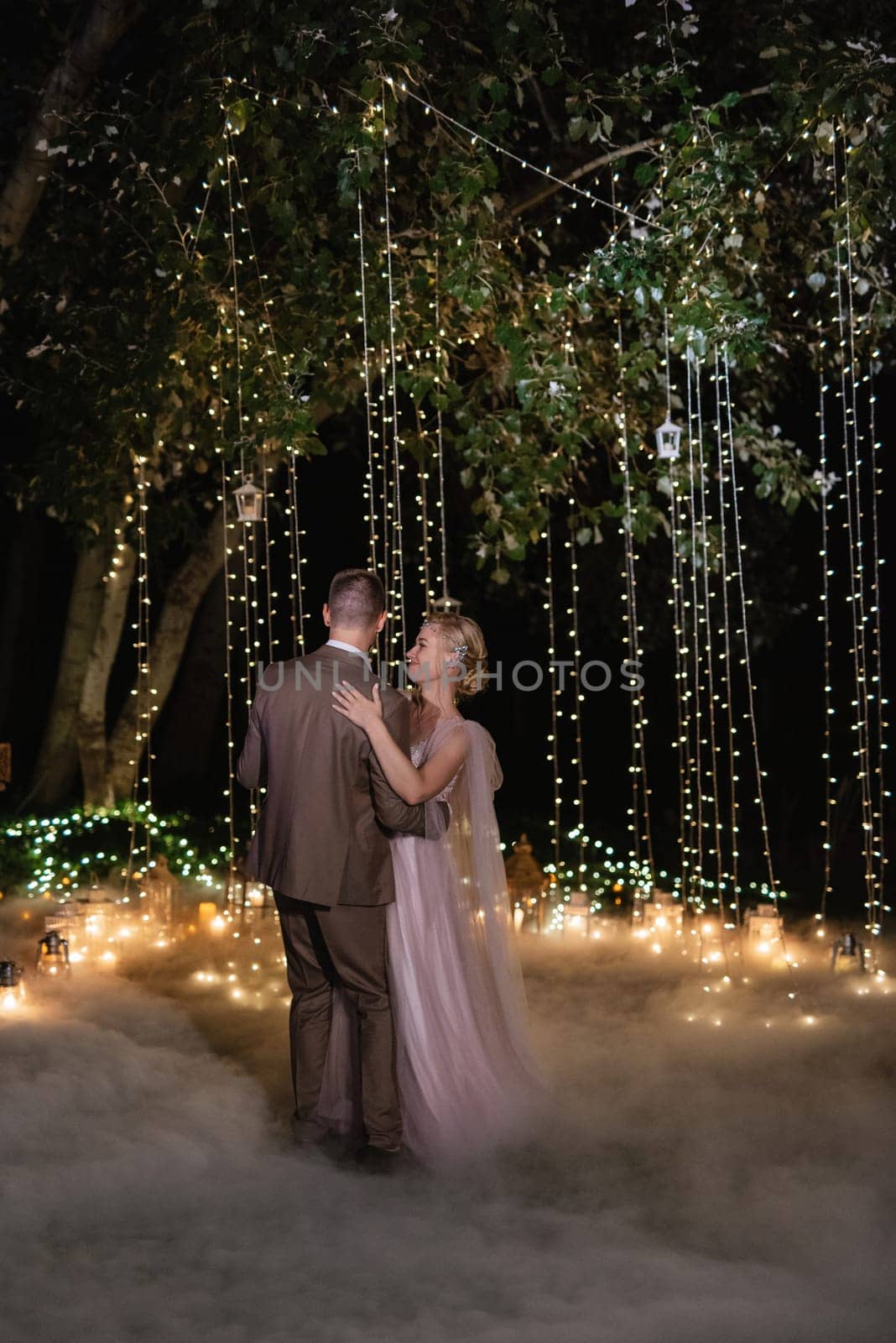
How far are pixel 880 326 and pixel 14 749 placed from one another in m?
9.08

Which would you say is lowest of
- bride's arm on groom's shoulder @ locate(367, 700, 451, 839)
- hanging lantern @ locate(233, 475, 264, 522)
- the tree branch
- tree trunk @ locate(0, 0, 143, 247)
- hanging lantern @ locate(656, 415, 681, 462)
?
bride's arm on groom's shoulder @ locate(367, 700, 451, 839)

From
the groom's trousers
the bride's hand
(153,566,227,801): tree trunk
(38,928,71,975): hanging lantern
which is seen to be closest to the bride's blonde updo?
the bride's hand

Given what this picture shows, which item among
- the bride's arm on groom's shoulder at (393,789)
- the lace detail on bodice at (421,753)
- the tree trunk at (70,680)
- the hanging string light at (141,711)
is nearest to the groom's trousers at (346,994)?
the bride's arm on groom's shoulder at (393,789)

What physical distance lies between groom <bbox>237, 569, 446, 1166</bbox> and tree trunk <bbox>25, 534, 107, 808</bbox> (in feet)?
15.6

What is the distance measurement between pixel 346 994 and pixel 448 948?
0.91ft

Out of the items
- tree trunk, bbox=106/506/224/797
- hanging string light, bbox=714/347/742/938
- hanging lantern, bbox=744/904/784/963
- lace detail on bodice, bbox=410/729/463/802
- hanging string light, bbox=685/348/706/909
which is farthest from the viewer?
tree trunk, bbox=106/506/224/797

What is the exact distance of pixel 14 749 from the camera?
40.3ft

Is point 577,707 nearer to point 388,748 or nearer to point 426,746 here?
point 426,746

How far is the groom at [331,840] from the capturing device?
3.25 m

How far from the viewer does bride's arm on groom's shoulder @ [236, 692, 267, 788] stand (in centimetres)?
334

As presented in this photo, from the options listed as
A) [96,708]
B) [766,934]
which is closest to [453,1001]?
[766,934]

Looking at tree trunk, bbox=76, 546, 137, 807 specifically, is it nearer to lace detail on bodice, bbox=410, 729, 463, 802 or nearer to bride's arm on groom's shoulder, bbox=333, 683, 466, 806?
lace detail on bodice, bbox=410, 729, 463, 802

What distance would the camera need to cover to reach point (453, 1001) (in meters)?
3.50

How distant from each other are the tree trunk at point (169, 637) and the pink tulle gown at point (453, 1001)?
444 centimetres
